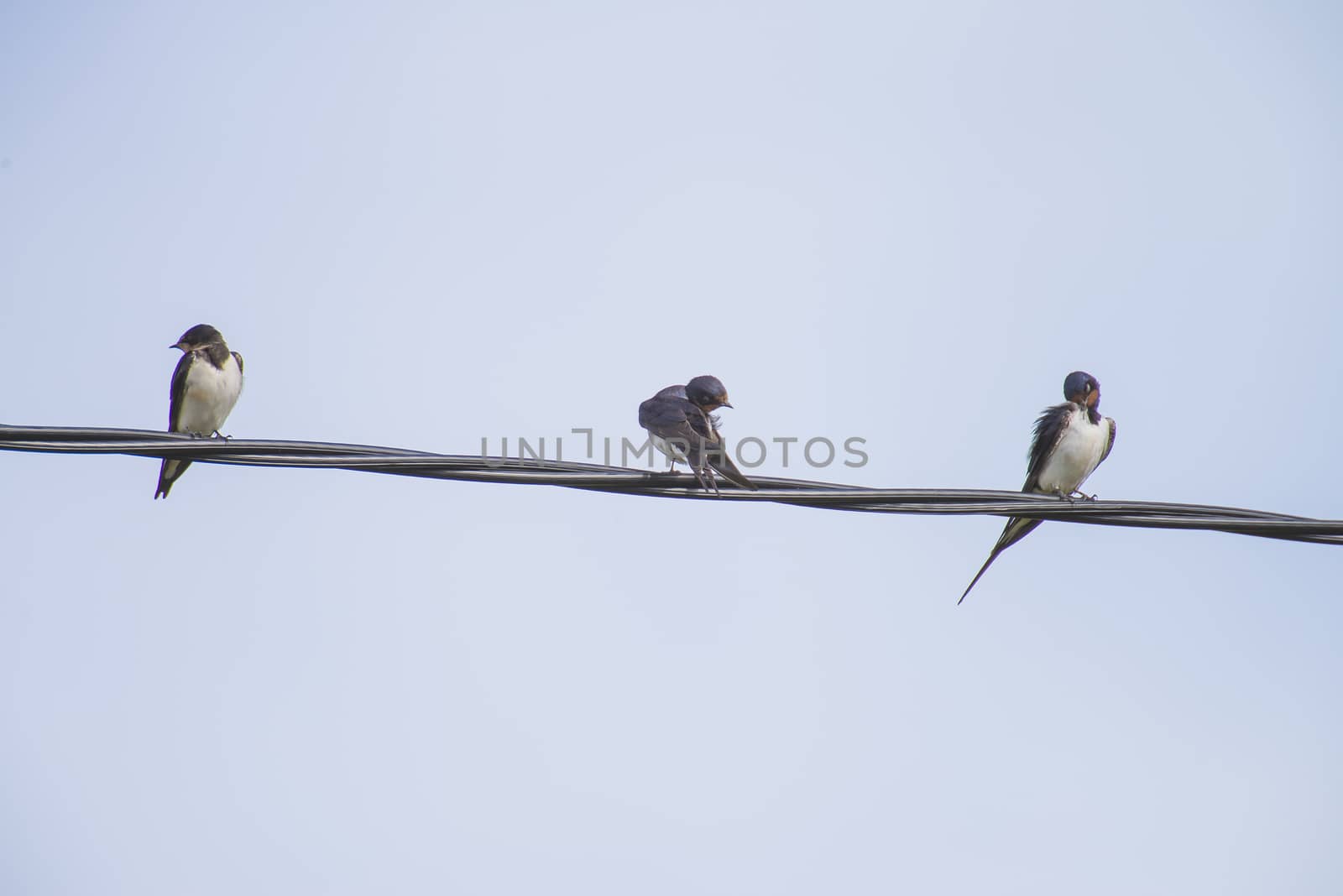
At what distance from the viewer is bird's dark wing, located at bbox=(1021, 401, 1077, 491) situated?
337 inches

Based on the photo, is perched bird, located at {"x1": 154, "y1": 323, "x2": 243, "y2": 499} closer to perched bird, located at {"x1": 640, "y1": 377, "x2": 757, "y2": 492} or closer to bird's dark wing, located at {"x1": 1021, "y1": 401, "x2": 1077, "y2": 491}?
perched bird, located at {"x1": 640, "y1": 377, "x2": 757, "y2": 492}

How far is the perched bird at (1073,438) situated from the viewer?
853cm

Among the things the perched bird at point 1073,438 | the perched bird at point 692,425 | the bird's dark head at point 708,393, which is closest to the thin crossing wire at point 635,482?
the perched bird at point 692,425

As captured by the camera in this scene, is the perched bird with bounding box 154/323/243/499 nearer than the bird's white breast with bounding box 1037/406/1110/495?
No

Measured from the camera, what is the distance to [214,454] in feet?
13.4

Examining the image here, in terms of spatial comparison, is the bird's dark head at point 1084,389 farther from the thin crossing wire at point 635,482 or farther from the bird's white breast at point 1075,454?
the thin crossing wire at point 635,482

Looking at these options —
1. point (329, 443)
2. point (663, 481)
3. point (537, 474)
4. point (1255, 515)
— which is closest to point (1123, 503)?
point (1255, 515)

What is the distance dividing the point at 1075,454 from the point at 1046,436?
0.76 ft

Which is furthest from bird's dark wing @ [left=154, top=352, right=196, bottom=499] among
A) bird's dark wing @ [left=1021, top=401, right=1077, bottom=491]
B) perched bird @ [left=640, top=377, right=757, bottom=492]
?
bird's dark wing @ [left=1021, top=401, right=1077, bottom=491]

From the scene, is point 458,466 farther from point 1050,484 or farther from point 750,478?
point 1050,484

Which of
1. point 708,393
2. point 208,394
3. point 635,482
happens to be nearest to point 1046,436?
point 708,393

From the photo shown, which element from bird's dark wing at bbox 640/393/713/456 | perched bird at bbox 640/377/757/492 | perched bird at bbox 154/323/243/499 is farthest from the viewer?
perched bird at bbox 154/323/243/499

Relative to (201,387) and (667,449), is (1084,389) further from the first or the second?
(201,387)

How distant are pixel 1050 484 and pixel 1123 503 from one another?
4604mm
